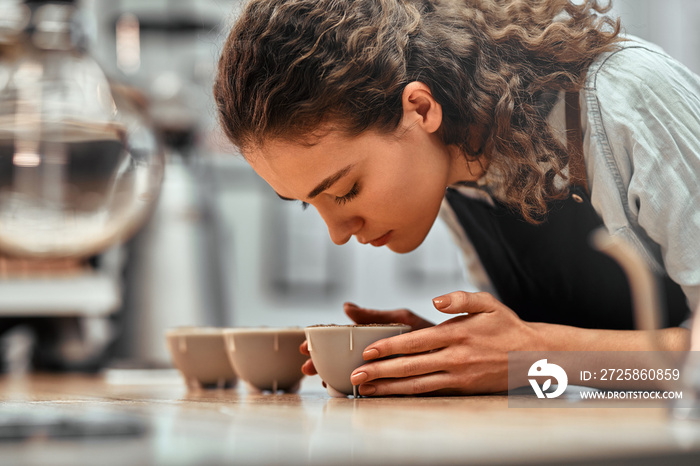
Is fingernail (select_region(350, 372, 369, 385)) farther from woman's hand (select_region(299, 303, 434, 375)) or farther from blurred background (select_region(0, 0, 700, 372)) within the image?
blurred background (select_region(0, 0, 700, 372))

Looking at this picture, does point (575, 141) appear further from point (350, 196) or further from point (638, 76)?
point (350, 196)

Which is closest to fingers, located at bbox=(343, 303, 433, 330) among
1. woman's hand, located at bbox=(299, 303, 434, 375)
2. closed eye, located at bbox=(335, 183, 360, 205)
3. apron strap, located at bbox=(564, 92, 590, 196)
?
woman's hand, located at bbox=(299, 303, 434, 375)

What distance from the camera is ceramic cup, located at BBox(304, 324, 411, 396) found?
620 mm

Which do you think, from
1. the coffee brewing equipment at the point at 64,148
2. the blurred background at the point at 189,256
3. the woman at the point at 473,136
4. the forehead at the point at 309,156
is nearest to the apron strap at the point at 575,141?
the woman at the point at 473,136

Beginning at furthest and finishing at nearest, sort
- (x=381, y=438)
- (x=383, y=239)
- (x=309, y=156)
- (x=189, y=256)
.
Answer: (x=189, y=256) < (x=383, y=239) < (x=309, y=156) < (x=381, y=438)

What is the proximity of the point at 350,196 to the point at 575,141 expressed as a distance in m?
0.25

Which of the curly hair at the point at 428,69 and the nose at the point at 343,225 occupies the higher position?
the curly hair at the point at 428,69

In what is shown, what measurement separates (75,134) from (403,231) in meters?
0.40

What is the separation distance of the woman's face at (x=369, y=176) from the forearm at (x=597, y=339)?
0.20 m

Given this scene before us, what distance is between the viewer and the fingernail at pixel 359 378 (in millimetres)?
606

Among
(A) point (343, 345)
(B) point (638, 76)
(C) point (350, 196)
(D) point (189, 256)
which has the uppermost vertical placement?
(B) point (638, 76)

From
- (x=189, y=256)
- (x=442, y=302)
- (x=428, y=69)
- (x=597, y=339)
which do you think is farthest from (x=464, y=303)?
(x=189, y=256)

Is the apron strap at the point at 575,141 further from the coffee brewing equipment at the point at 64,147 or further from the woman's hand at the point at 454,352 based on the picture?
the coffee brewing equipment at the point at 64,147

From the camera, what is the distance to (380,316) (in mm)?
784
